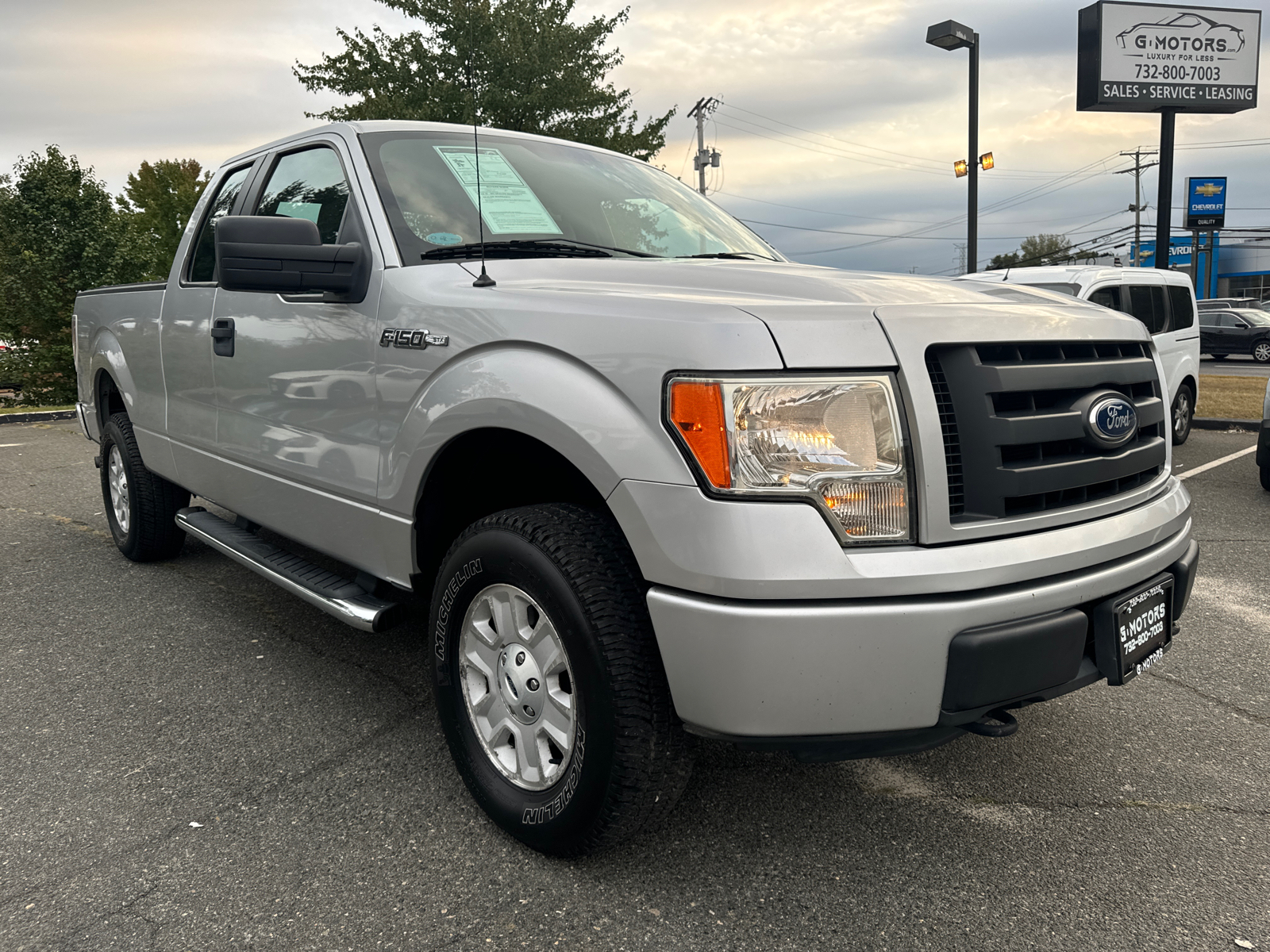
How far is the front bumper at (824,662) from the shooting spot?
185 centimetres

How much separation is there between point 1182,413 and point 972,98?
7836mm

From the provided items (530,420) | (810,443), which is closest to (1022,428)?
(810,443)

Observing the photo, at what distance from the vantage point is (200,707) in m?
3.28

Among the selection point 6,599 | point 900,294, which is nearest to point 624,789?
point 900,294

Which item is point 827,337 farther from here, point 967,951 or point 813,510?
point 967,951

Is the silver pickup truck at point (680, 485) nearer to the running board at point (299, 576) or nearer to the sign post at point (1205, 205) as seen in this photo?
the running board at point (299, 576)

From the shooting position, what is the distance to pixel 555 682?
2.27 m

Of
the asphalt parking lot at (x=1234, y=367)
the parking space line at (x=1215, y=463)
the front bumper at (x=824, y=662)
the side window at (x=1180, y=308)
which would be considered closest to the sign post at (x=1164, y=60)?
the asphalt parking lot at (x=1234, y=367)

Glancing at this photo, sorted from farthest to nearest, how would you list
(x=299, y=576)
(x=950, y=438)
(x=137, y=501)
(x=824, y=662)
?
(x=137, y=501), (x=299, y=576), (x=950, y=438), (x=824, y=662)

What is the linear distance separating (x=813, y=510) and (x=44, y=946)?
1.86m

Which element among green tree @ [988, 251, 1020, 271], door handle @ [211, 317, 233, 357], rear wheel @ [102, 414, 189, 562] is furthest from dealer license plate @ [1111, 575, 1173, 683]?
green tree @ [988, 251, 1020, 271]

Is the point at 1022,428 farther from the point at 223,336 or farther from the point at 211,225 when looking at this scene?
the point at 211,225

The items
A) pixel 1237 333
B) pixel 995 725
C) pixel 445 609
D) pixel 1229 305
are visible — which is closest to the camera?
→ pixel 995 725

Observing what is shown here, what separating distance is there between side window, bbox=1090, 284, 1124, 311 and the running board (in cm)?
789
